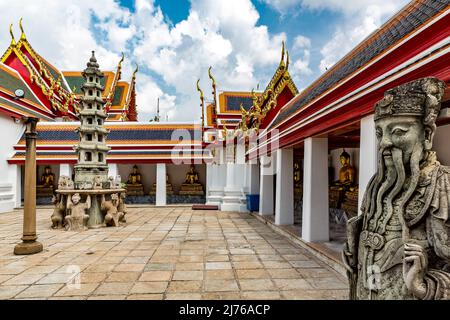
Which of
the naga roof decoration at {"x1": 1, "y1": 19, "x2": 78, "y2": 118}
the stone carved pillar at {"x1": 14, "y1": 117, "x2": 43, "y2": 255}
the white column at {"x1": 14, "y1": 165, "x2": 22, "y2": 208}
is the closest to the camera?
the stone carved pillar at {"x1": 14, "y1": 117, "x2": 43, "y2": 255}

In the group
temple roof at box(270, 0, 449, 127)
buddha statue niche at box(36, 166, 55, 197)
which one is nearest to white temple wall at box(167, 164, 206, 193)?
buddha statue niche at box(36, 166, 55, 197)

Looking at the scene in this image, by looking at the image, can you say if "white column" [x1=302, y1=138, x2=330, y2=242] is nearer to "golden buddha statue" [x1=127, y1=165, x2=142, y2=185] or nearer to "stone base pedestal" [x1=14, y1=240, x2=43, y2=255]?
"stone base pedestal" [x1=14, y1=240, x2=43, y2=255]

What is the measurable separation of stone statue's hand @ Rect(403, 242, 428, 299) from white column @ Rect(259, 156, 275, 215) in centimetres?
888

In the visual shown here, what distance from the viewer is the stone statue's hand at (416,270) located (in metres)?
2.06

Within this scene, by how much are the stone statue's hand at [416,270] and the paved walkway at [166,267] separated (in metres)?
2.20

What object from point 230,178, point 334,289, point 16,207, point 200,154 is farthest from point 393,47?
point 16,207

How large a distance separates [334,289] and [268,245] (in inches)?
113

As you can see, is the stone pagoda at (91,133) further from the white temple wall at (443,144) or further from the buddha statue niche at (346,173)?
the white temple wall at (443,144)

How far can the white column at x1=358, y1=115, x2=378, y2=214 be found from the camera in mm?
4336

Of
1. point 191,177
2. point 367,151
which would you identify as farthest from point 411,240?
point 191,177

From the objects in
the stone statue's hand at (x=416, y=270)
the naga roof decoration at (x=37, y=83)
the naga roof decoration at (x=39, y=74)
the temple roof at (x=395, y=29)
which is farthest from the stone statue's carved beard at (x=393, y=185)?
the naga roof decoration at (x=39, y=74)

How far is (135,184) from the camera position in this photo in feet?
60.4
